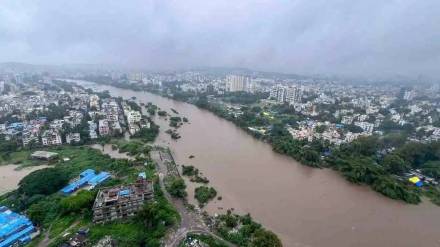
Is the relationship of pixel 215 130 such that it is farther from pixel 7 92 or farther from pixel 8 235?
pixel 7 92

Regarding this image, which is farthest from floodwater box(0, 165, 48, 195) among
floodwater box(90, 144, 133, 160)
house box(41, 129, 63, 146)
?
floodwater box(90, 144, 133, 160)

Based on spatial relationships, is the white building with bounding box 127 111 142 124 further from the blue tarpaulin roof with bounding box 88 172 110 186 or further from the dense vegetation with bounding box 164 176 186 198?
the dense vegetation with bounding box 164 176 186 198

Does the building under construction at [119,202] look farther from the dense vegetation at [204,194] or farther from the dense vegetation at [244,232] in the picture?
the dense vegetation at [244,232]

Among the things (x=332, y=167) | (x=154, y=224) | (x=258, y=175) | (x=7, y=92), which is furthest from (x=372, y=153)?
(x=7, y=92)

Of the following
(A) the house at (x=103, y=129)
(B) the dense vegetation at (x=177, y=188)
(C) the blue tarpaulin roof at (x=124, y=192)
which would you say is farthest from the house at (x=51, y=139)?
(C) the blue tarpaulin roof at (x=124, y=192)

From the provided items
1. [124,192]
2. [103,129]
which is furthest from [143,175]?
[103,129]
